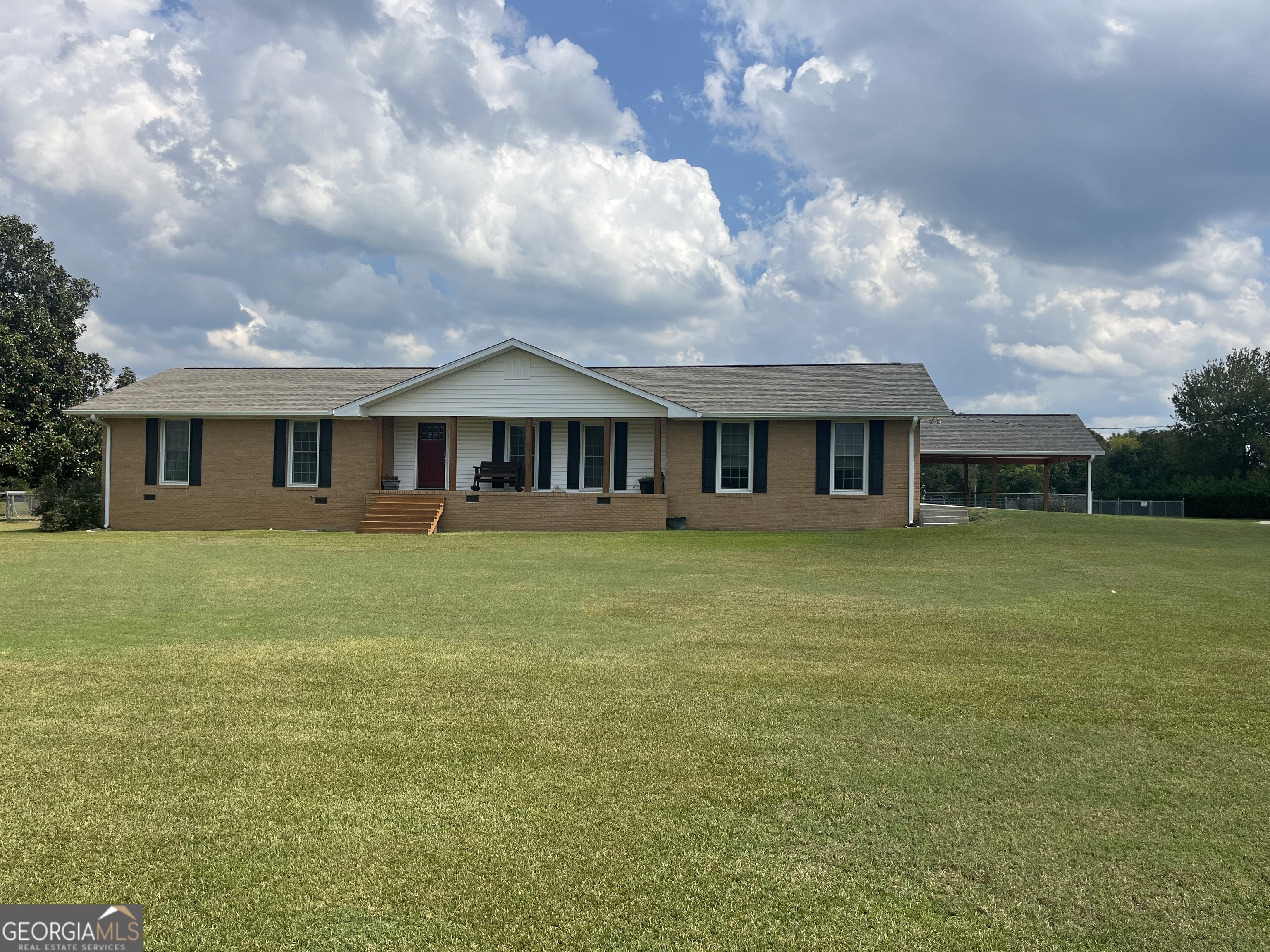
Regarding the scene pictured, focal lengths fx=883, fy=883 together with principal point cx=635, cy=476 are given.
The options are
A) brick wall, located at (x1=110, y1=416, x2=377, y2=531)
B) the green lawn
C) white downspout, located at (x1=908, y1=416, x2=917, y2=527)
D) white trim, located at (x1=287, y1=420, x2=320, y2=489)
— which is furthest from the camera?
white trim, located at (x1=287, y1=420, x2=320, y2=489)

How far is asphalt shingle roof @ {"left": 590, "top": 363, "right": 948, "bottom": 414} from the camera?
2370 cm

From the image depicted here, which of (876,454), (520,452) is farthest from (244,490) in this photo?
(876,454)

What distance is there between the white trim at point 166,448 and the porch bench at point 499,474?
8.23 metres

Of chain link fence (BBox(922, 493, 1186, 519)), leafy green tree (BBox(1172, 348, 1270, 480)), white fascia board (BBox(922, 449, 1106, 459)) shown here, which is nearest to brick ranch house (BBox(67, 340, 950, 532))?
white fascia board (BBox(922, 449, 1106, 459))

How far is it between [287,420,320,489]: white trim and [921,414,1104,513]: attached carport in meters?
22.1

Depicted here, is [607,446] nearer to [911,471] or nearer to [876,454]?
[876,454]

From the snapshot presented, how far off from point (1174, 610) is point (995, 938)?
855cm

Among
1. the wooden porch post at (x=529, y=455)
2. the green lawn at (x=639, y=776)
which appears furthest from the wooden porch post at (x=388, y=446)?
the green lawn at (x=639, y=776)

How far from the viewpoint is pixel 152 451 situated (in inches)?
995

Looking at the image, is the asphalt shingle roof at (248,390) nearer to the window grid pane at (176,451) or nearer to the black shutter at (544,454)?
the window grid pane at (176,451)

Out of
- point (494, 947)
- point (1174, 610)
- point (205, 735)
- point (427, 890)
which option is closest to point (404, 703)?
point (205, 735)

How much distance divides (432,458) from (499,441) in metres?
2.05

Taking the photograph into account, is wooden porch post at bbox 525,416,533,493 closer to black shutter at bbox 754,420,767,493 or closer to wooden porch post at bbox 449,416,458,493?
wooden porch post at bbox 449,416,458,493

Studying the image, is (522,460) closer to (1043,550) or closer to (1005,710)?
(1043,550)
